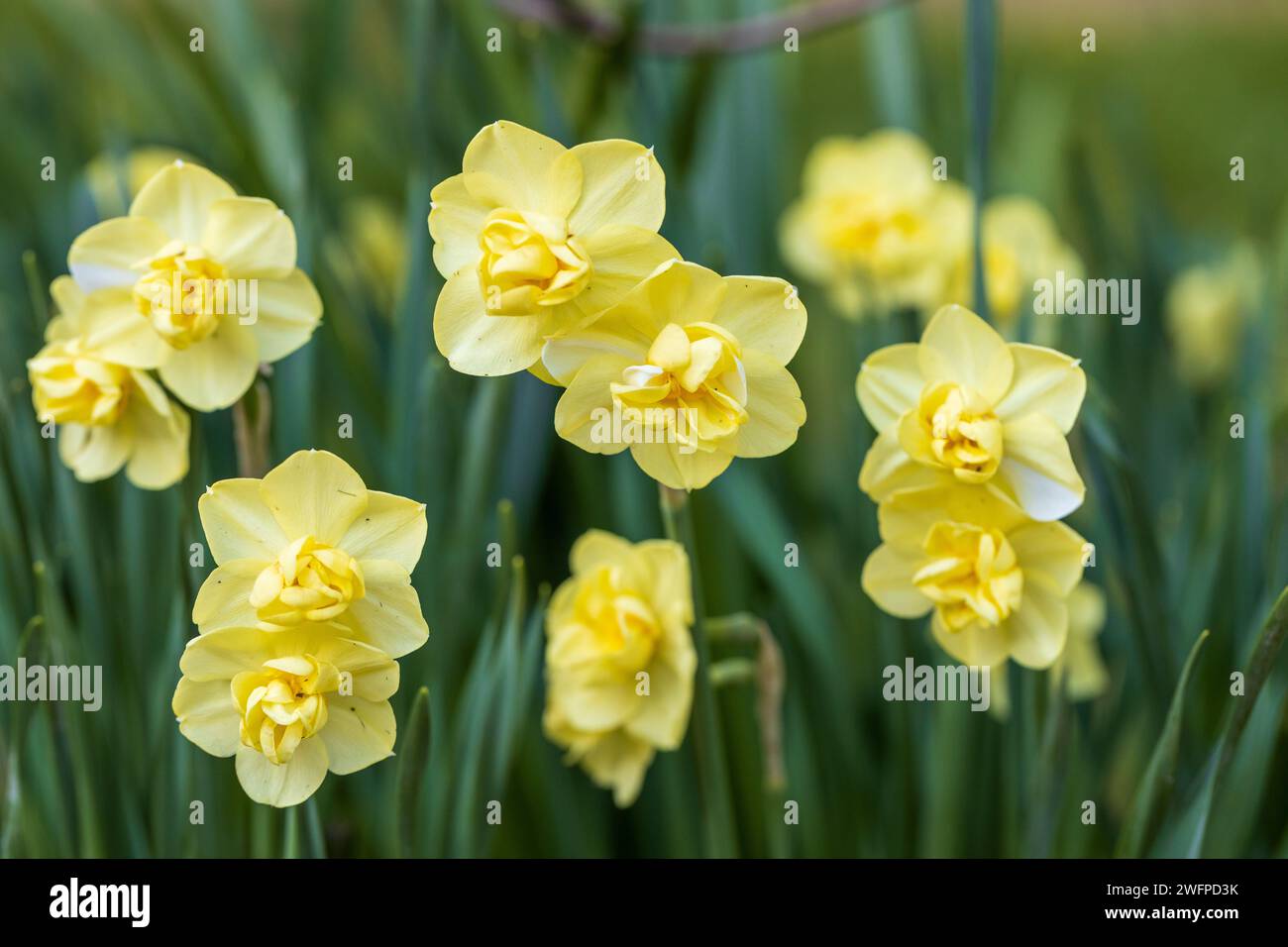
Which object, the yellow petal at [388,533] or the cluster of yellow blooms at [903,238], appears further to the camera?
the cluster of yellow blooms at [903,238]

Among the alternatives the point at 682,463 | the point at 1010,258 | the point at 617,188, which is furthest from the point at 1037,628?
the point at 1010,258

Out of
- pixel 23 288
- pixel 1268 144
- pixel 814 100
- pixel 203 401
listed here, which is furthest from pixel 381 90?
pixel 814 100

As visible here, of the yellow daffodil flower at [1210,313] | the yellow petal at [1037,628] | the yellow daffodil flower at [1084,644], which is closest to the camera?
the yellow petal at [1037,628]

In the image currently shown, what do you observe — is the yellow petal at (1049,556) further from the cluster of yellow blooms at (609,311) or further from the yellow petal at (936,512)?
the cluster of yellow blooms at (609,311)

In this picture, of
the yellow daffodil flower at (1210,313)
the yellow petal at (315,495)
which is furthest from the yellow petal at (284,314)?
the yellow daffodil flower at (1210,313)

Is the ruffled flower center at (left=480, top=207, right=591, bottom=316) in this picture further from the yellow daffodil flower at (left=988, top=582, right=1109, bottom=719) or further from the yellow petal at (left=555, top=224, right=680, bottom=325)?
the yellow daffodil flower at (left=988, top=582, right=1109, bottom=719)

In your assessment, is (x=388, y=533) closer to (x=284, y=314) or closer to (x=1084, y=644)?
(x=284, y=314)

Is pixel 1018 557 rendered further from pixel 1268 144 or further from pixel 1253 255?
pixel 1268 144
